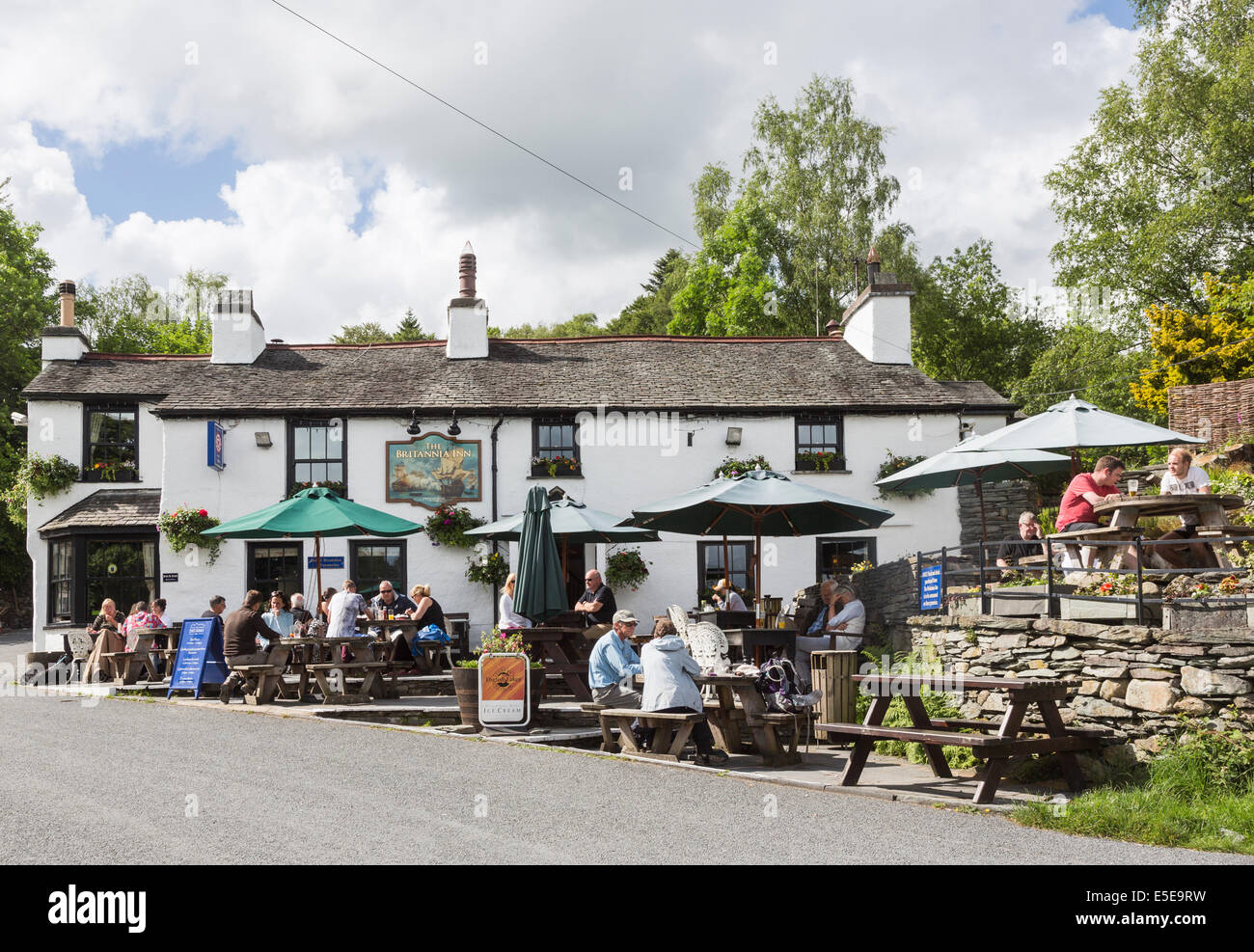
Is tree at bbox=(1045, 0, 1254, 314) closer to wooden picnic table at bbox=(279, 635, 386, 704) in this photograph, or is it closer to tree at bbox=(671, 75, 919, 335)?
tree at bbox=(671, 75, 919, 335)

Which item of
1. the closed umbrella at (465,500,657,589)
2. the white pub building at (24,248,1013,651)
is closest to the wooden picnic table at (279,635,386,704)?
the closed umbrella at (465,500,657,589)

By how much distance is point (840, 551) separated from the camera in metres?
21.5

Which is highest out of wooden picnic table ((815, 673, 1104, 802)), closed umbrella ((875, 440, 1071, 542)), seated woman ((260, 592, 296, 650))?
closed umbrella ((875, 440, 1071, 542))

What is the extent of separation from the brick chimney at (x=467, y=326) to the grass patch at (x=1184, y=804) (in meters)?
17.3

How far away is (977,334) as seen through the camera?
40719 mm

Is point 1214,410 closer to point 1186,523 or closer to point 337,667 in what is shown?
point 1186,523

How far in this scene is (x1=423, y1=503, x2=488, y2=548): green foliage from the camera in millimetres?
20469

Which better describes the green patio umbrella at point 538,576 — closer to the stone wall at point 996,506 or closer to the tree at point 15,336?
the stone wall at point 996,506

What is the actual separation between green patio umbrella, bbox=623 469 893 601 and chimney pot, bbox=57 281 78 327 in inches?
657

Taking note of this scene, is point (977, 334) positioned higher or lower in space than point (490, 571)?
higher

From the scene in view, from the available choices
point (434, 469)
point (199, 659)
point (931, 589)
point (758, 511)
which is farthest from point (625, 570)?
point (931, 589)

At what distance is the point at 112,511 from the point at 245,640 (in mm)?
8838

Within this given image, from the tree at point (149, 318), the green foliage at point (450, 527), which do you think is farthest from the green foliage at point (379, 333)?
the green foliage at point (450, 527)
